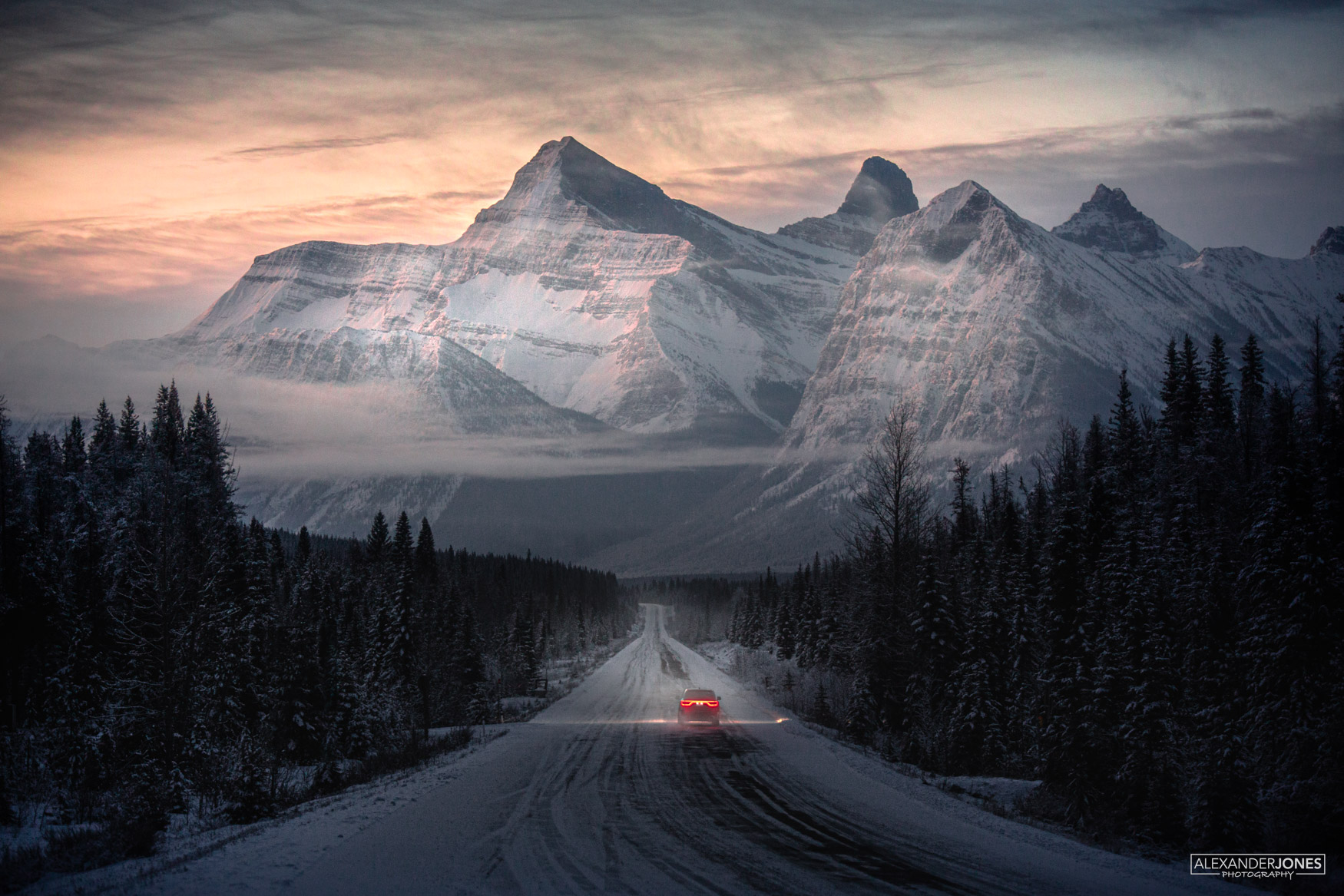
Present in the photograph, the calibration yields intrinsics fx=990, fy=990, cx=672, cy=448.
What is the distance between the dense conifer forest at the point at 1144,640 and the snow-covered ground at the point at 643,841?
4589 millimetres

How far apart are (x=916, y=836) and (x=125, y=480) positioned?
50.5m

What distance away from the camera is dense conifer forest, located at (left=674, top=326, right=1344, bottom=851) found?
23.9m

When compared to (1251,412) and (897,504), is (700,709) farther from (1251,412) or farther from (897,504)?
(1251,412)

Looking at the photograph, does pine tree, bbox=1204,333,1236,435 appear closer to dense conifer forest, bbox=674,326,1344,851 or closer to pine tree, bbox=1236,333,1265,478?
dense conifer forest, bbox=674,326,1344,851

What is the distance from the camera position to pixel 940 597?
3797cm

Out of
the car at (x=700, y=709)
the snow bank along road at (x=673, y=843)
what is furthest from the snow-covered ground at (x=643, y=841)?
the car at (x=700, y=709)

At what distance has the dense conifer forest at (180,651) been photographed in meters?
26.0

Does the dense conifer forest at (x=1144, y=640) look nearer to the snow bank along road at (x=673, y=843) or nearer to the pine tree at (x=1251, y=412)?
the pine tree at (x=1251, y=412)

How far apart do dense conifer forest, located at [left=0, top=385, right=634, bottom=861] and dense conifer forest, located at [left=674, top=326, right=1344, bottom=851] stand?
18.5 metres

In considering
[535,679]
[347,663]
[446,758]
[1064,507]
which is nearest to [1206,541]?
[1064,507]

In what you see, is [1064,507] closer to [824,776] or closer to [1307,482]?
[1307,482]

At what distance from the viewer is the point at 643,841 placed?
56.6ft

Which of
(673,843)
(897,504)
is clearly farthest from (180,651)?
(897,504)

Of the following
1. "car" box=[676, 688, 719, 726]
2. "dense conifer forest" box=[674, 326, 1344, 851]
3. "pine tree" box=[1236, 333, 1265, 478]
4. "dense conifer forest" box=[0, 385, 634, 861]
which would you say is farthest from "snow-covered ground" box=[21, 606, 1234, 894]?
"pine tree" box=[1236, 333, 1265, 478]
